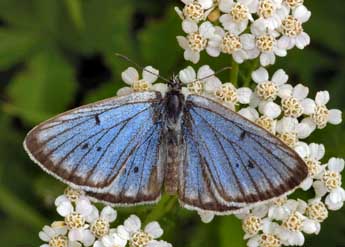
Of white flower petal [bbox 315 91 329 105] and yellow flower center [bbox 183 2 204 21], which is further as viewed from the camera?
white flower petal [bbox 315 91 329 105]

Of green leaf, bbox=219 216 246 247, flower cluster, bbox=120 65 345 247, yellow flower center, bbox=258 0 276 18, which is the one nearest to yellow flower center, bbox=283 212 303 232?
flower cluster, bbox=120 65 345 247

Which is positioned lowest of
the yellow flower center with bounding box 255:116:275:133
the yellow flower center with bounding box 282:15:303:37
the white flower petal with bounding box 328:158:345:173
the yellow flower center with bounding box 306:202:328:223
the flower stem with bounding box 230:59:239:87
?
the yellow flower center with bounding box 306:202:328:223

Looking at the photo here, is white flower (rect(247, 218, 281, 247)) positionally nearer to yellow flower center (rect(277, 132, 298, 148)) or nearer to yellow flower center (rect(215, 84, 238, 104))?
yellow flower center (rect(277, 132, 298, 148))

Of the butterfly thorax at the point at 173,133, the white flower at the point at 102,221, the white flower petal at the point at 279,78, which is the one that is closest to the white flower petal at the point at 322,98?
the white flower petal at the point at 279,78

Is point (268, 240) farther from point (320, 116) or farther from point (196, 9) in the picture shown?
point (196, 9)

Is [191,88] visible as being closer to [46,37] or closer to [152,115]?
[152,115]

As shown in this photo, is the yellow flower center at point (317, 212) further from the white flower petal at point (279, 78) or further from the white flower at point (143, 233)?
the white flower at point (143, 233)

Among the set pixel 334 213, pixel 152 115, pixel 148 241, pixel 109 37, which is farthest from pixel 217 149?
pixel 109 37
